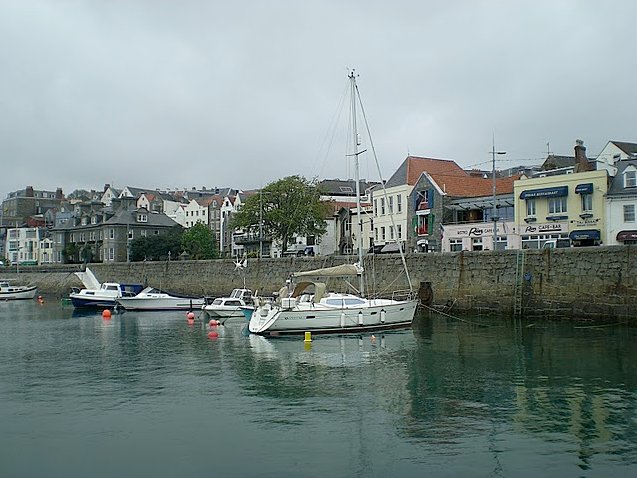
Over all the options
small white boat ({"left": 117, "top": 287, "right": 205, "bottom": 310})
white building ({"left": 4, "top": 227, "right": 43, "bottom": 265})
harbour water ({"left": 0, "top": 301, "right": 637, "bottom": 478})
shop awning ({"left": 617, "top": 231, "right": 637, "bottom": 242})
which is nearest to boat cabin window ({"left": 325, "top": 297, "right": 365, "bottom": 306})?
harbour water ({"left": 0, "top": 301, "right": 637, "bottom": 478})

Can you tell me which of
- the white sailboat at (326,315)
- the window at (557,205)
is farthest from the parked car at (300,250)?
the white sailboat at (326,315)

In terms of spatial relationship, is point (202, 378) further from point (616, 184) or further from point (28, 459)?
point (616, 184)

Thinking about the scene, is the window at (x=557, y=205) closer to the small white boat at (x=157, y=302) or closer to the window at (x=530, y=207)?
the window at (x=530, y=207)

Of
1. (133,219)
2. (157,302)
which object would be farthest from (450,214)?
(133,219)

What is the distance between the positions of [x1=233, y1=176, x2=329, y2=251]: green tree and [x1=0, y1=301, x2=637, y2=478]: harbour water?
3776 centimetres

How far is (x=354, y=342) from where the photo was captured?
103 ft

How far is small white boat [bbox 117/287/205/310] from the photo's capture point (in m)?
55.1

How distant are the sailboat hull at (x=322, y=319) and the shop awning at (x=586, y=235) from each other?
19762 mm

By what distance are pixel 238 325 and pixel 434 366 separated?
19.3m

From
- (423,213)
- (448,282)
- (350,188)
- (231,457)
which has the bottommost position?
(231,457)

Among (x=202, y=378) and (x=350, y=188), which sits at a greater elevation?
(x=350, y=188)

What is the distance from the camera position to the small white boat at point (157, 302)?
55094mm

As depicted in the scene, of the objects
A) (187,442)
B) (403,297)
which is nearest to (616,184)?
(403,297)

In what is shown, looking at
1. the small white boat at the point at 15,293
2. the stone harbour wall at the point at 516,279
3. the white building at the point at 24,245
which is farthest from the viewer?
the white building at the point at 24,245
